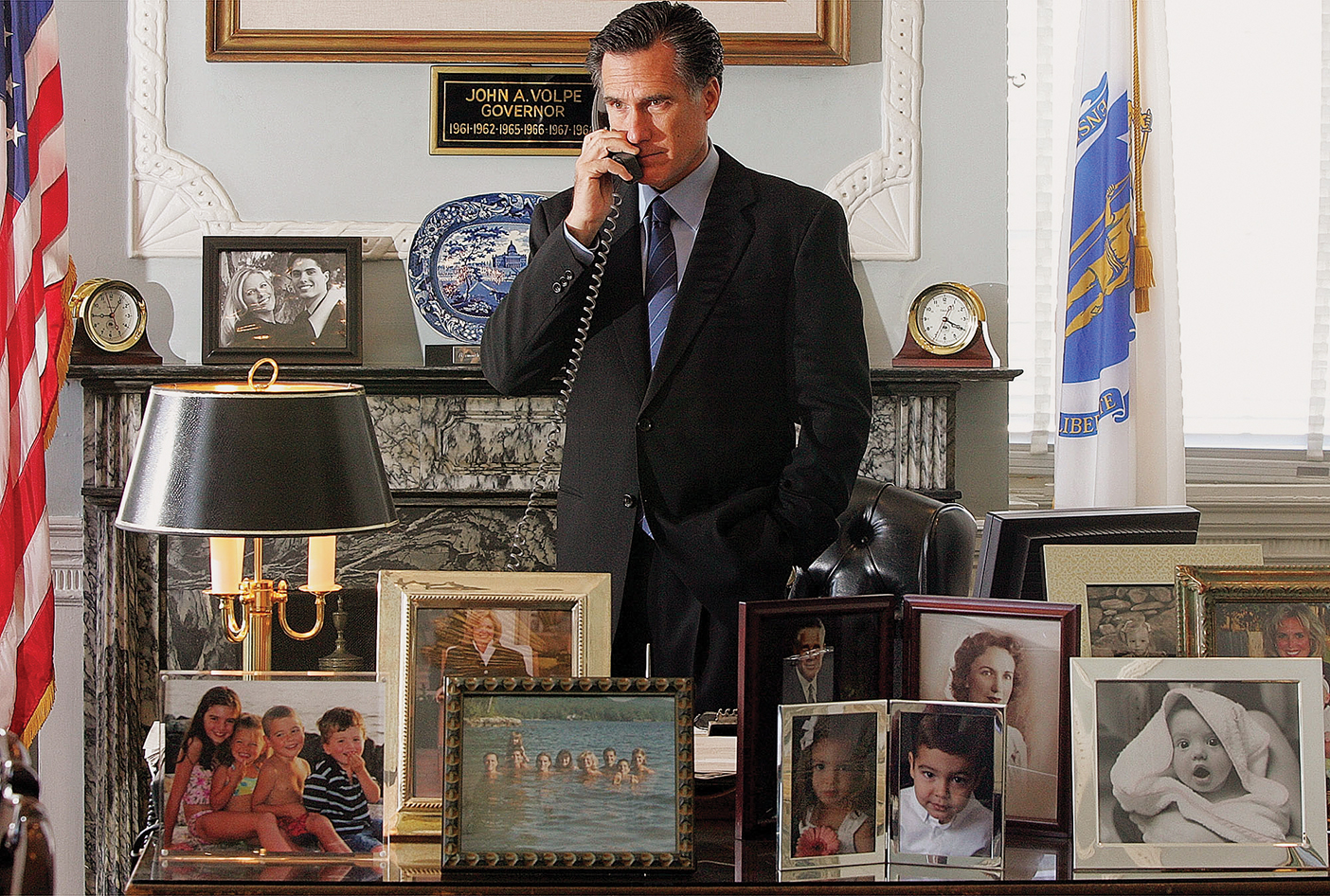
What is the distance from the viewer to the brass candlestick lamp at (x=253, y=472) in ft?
4.65

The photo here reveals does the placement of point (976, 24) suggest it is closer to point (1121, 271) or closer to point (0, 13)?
point (1121, 271)

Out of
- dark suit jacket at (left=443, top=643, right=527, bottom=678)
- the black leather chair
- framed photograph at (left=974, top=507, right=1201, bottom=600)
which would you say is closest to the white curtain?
the black leather chair

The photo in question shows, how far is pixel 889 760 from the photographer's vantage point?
1.07 meters

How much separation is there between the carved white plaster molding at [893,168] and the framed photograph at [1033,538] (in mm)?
1983

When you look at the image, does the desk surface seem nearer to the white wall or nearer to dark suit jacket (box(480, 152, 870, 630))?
dark suit jacket (box(480, 152, 870, 630))

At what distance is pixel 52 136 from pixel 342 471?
187 centimetres

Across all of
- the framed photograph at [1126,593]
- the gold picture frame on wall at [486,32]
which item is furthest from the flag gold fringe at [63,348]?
the framed photograph at [1126,593]

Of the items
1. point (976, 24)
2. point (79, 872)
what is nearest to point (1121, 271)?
point (976, 24)

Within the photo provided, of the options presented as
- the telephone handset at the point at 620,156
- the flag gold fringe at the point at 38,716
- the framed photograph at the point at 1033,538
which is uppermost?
the telephone handset at the point at 620,156

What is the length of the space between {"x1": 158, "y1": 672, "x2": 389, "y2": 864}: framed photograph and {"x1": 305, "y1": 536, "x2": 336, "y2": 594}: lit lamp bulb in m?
0.67

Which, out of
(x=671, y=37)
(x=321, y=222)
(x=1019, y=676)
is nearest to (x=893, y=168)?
(x=321, y=222)

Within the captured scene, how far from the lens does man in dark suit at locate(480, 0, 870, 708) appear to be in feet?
5.82

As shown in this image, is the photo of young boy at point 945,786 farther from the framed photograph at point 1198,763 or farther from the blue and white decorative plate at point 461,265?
the blue and white decorative plate at point 461,265

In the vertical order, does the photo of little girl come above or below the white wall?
below
